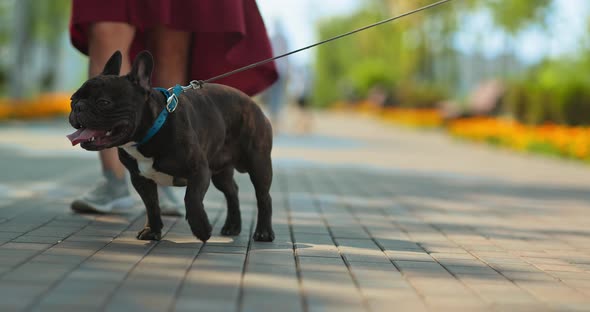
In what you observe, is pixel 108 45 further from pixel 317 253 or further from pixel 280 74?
pixel 280 74

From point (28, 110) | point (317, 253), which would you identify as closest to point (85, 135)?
point (317, 253)

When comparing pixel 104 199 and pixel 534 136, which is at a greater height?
pixel 104 199

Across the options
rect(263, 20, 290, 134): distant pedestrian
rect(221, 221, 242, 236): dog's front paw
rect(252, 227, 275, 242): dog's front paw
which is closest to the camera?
rect(252, 227, 275, 242): dog's front paw

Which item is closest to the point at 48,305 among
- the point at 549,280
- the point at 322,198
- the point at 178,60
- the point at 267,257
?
the point at 267,257

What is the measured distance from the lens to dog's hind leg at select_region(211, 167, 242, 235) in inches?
186

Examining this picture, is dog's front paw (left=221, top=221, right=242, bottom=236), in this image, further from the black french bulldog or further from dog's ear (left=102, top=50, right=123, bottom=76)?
dog's ear (left=102, top=50, right=123, bottom=76)

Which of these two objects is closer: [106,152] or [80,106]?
[80,106]

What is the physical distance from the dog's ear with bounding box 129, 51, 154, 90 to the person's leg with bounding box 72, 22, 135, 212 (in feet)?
4.96

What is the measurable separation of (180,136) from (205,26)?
59.8 inches

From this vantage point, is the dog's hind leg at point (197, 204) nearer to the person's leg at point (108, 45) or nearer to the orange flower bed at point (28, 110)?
the person's leg at point (108, 45)

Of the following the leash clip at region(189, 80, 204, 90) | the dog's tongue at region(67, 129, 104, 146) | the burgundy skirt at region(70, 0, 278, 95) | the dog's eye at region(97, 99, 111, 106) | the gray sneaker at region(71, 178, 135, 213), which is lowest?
the gray sneaker at region(71, 178, 135, 213)

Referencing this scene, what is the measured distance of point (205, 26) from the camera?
5328 mm

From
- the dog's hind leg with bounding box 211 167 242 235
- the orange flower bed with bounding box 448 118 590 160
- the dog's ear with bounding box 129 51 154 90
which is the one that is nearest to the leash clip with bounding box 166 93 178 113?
the dog's ear with bounding box 129 51 154 90

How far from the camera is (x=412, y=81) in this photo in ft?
121
